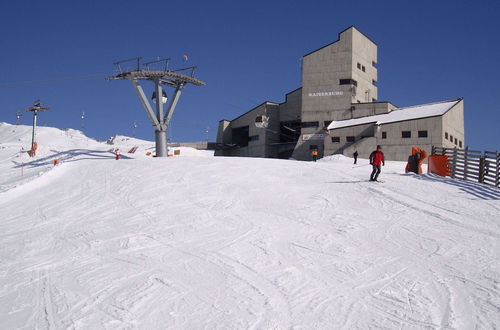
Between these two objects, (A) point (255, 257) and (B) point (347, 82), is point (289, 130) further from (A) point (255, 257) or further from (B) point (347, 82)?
(A) point (255, 257)

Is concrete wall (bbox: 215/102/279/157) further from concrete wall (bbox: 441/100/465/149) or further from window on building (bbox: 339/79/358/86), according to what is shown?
concrete wall (bbox: 441/100/465/149)

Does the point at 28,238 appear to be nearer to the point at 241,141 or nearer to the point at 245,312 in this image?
the point at 245,312

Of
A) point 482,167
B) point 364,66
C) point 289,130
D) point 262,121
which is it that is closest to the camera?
point 482,167

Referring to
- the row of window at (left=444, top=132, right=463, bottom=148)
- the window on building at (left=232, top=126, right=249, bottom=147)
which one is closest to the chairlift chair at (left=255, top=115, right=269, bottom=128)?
the window on building at (left=232, top=126, right=249, bottom=147)

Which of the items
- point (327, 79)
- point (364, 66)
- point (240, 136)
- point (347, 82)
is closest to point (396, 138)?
point (347, 82)

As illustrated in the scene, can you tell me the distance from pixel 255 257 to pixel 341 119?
44.4 m

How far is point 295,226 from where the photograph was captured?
9.95 meters

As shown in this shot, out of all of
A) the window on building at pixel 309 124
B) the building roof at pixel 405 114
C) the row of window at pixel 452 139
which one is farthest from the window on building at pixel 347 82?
the row of window at pixel 452 139

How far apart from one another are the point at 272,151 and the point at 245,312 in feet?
162

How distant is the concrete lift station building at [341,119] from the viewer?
4112 cm

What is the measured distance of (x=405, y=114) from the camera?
4419cm

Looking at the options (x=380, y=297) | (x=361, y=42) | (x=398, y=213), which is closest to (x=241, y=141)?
(x=361, y=42)

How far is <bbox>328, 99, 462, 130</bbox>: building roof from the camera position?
41938mm

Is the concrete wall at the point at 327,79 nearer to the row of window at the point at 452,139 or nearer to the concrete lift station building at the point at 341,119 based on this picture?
the concrete lift station building at the point at 341,119
